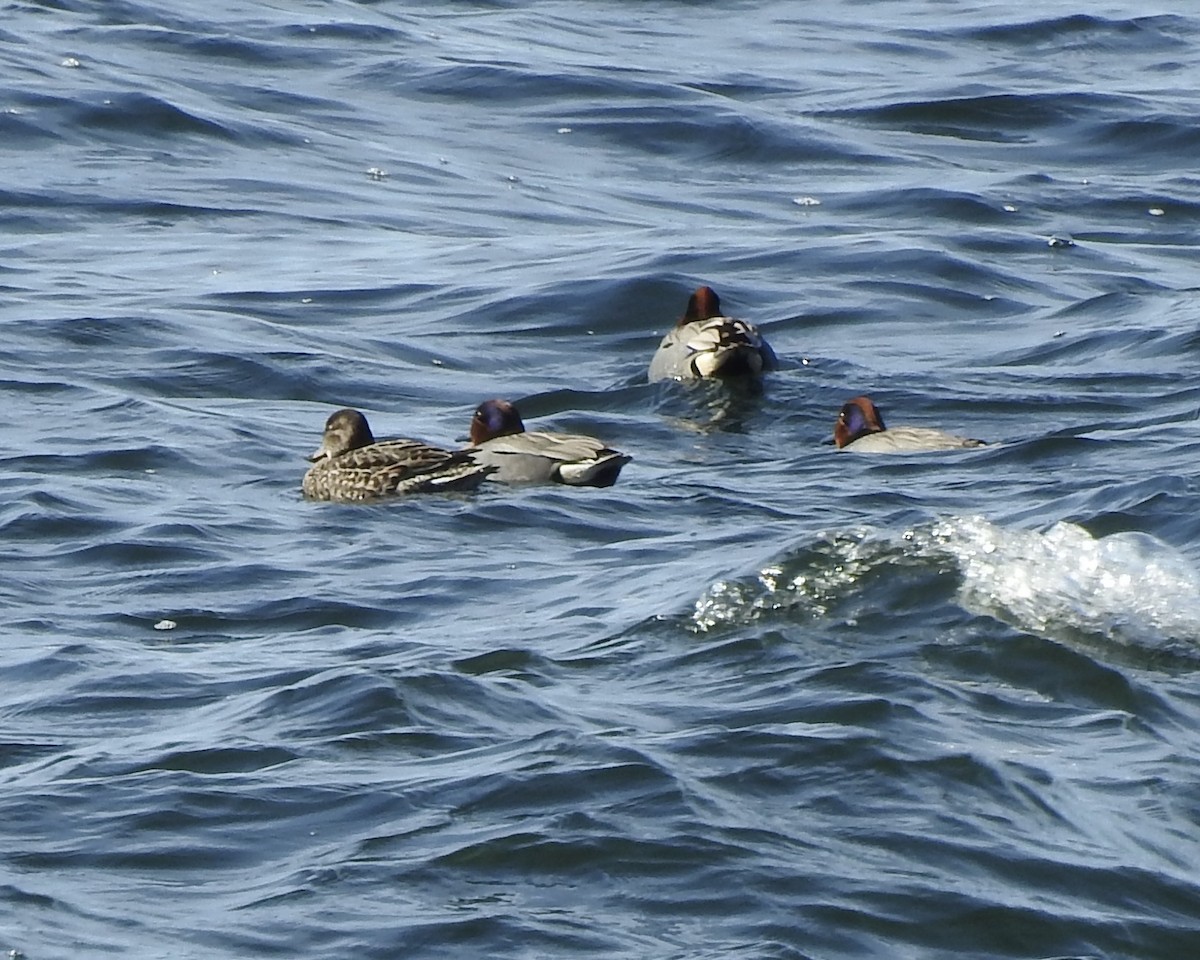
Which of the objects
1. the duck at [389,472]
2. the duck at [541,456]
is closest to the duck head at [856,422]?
the duck at [541,456]

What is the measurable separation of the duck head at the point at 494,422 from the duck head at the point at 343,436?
0.53m

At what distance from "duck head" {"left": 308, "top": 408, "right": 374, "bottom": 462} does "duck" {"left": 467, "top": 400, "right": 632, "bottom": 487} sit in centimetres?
54

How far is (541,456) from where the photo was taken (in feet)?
41.7

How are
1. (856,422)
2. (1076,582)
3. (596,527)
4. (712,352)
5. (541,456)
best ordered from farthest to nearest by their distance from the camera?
(712,352), (856,422), (541,456), (596,527), (1076,582)

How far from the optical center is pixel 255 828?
7266 millimetres

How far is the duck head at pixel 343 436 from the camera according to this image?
42.5ft

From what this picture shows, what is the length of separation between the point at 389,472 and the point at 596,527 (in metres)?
1.26

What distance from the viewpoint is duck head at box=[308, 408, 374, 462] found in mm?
12945

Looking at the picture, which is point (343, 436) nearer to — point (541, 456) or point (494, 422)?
point (494, 422)

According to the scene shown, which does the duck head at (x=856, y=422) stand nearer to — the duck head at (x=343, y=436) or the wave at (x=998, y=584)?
the duck head at (x=343, y=436)

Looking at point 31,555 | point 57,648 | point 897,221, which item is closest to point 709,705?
point 57,648

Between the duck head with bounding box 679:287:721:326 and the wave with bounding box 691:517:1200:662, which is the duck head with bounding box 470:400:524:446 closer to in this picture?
the duck head with bounding box 679:287:721:326

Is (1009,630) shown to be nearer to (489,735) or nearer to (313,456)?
(489,735)

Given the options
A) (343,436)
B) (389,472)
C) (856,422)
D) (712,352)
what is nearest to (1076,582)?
(389,472)
